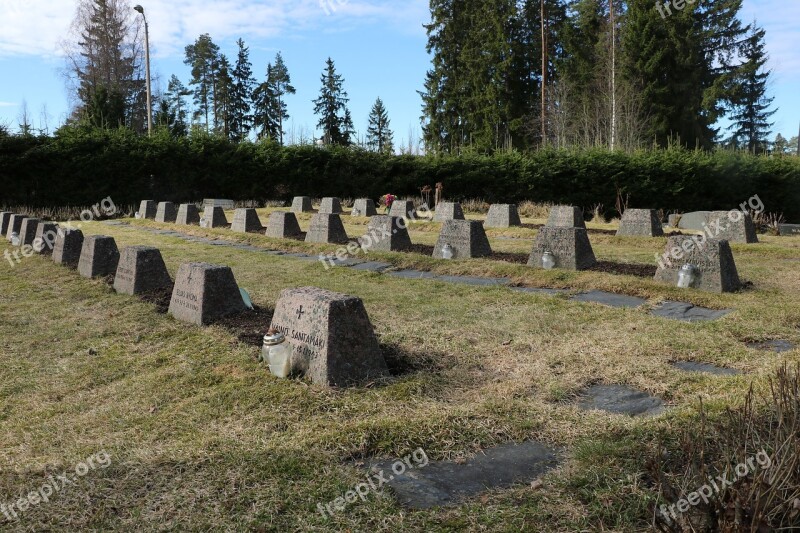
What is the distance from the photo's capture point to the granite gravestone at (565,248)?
27.5 ft

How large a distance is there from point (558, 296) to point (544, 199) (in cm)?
1782

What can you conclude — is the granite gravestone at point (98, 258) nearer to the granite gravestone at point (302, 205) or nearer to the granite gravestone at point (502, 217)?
the granite gravestone at point (502, 217)

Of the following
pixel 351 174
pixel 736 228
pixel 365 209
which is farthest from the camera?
pixel 351 174

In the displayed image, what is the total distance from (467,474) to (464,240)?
7.21 m

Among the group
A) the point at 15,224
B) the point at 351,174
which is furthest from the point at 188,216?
the point at 351,174

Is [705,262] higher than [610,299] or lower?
higher

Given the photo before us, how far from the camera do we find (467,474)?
8.92 feet

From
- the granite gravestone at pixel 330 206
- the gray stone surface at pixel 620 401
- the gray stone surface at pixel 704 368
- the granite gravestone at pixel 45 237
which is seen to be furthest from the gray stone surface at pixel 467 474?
the granite gravestone at pixel 330 206

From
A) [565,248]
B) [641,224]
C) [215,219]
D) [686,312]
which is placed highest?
[215,219]

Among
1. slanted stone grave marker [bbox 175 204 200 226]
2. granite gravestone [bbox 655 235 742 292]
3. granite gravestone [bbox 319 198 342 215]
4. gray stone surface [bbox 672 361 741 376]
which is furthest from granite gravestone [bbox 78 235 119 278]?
granite gravestone [bbox 319 198 342 215]

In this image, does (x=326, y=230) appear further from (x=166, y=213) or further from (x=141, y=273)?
(x=166, y=213)

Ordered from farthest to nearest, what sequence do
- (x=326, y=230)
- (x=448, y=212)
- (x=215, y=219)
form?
(x=448, y=212) < (x=215, y=219) < (x=326, y=230)

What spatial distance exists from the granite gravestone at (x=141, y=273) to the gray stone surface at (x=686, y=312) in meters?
5.67

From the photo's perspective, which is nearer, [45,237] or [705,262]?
[705,262]
